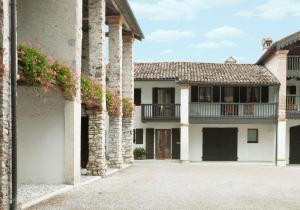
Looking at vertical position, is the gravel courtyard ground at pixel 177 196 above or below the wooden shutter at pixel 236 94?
below

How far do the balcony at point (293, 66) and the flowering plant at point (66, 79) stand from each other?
21512 millimetres

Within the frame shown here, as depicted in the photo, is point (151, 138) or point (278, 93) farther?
point (151, 138)

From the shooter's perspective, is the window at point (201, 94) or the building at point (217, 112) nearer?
the building at point (217, 112)

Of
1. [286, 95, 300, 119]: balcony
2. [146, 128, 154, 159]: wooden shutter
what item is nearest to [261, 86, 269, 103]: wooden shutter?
[286, 95, 300, 119]: balcony

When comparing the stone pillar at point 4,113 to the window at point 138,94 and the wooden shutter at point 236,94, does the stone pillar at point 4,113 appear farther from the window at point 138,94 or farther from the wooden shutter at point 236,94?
the wooden shutter at point 236,94

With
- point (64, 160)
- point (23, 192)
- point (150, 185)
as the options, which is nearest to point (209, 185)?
point (150, 185)

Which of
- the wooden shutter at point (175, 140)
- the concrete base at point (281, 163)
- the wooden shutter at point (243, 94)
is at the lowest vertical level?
the concrete base at point (281, 163)

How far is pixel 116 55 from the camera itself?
24.9 m

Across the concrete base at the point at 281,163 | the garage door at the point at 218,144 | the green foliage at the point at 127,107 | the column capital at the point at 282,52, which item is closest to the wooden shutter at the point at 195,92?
the garage door at the point at 218,144

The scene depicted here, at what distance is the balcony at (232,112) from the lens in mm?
34719

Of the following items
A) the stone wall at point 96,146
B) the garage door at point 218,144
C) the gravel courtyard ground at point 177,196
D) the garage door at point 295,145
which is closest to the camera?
the gravel courtyard ground at point 177,196

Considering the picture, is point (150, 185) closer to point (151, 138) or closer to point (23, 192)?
point (23, 192)

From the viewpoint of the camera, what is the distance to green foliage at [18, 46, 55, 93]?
12328 mm

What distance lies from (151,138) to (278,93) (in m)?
9.23
